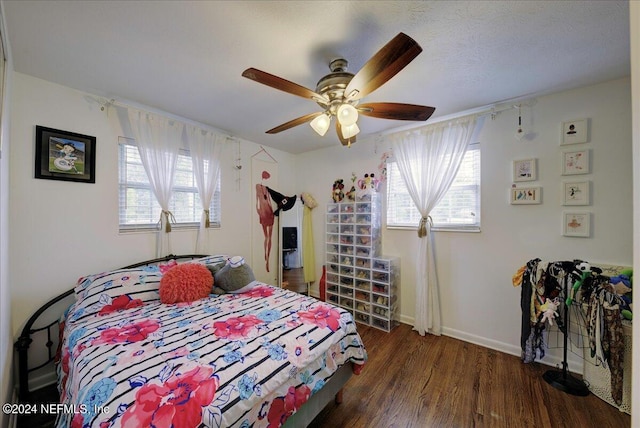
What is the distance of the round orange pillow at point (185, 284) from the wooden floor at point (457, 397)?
1346mm

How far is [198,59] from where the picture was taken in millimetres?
1675

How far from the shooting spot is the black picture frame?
1.90 metres

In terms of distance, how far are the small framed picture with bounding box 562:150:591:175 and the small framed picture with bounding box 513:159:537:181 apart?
20cm

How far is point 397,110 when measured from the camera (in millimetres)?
1663

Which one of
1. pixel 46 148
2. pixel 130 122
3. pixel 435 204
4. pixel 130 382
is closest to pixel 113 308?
pixel 130 382

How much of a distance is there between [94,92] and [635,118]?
324 cm

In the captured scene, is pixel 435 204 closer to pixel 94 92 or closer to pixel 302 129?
pixel 302 129

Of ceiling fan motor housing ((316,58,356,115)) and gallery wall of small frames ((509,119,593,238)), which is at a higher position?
ceiling fan motor housing ((316,58,356,115))

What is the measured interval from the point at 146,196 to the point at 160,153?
0.46 m

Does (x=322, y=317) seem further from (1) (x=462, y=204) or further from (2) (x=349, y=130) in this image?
(1) (x=462, y=204)

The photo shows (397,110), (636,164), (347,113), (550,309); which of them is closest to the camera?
(636,164)

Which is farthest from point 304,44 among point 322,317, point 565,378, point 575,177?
point 565,378

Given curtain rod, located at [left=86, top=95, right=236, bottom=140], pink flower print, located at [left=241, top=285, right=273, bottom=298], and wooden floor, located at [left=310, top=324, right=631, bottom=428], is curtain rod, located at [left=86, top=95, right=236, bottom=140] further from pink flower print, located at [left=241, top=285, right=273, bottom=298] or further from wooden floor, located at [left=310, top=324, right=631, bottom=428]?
wooden floor, located at [left=310, top=324, right=631, bottom=428]

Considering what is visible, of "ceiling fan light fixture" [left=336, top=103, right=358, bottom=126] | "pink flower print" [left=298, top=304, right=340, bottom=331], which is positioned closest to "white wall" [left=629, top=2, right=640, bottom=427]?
"ceiling fan light fixture" [left=336, top=103, right=358, bottom=126]
